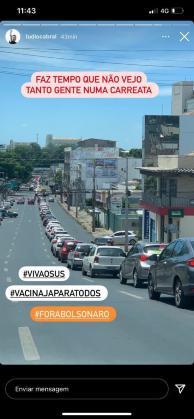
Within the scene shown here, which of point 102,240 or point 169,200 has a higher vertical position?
point 169,200

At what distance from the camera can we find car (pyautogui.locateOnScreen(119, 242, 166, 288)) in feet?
69.9

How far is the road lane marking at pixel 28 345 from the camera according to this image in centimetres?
747

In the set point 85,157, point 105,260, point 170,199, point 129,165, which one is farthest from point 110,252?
point 170,199

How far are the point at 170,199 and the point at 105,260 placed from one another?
59.4 feet

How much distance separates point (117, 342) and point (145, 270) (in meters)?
12.7

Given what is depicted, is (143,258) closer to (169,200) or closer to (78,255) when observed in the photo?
(78,255)

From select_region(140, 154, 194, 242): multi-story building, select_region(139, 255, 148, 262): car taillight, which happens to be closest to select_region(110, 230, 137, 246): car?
select_region(140, 154, 194, 242): multi-story building

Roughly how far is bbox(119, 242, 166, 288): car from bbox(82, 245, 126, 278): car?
34.2 inches

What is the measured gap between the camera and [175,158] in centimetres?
4822

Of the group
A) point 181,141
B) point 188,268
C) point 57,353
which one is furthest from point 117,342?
point 181,141

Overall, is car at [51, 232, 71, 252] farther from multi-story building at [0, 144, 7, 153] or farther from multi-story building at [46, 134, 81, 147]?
multi-story building at [0, 144, 7, 153]

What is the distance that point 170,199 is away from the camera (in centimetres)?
4491
